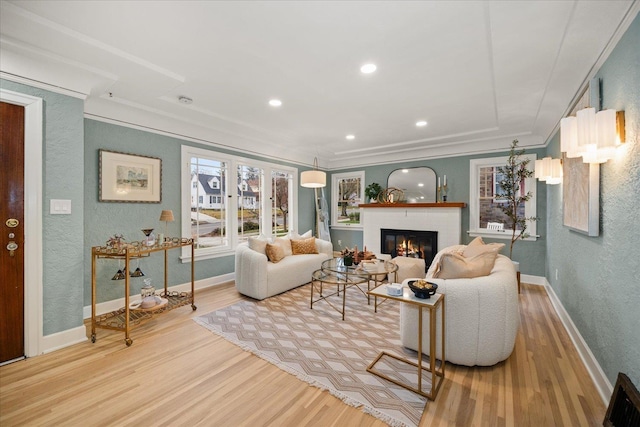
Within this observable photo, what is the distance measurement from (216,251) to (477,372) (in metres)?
3.85

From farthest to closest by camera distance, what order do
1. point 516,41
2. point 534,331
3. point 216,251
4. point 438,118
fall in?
point 216,251 → point 438,118 → point 534,331 → point 516,41

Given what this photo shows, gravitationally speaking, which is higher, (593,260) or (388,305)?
(593,260)

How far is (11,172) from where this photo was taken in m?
2.30

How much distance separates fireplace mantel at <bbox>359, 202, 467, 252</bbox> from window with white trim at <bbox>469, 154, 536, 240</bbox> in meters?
0.25

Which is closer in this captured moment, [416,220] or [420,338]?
[420,338]

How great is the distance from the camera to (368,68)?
250 cm

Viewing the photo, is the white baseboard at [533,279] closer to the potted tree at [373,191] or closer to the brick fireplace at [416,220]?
the brick fireplace at [416,220]

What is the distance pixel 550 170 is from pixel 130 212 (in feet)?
17.4

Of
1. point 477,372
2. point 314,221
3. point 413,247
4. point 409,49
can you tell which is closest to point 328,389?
point 477,372

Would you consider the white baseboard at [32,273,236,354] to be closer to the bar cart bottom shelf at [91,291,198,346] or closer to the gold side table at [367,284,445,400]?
the bar cart bottom shelf at [91,291,198,346]

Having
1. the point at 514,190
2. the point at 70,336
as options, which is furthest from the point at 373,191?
the point at 70,336

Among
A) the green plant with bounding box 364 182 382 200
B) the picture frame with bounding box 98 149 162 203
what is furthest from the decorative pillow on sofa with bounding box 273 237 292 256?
the green plant with bounding box 364 182 382 200

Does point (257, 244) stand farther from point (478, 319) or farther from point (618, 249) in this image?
point (618, 249)

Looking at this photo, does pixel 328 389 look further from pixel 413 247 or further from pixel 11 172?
pixel 413 247
